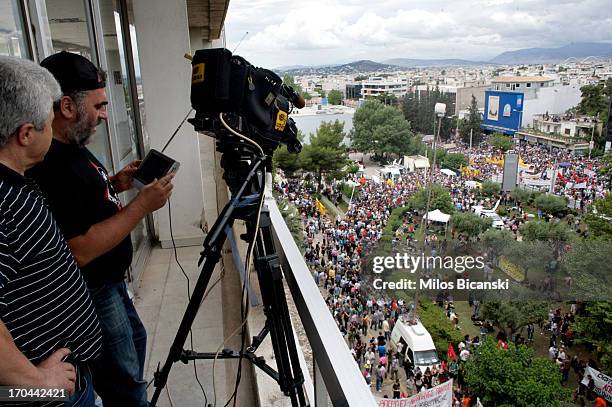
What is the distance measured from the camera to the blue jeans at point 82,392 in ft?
2.25

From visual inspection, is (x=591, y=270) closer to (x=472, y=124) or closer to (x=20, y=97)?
(x=472, y=124)

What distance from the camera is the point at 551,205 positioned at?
15.9 m

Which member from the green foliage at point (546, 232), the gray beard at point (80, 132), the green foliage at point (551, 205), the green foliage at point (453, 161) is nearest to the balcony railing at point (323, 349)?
the gray beard at point (80, 132)

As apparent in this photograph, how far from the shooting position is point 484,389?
9.26 meters

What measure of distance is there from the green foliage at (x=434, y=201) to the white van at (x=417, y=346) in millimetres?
7193

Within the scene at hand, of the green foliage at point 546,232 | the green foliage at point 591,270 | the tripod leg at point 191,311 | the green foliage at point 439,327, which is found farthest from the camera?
the green foliage at point 546,232

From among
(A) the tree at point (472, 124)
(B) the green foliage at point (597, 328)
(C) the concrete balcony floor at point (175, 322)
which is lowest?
(B) the green foliage at point (597, 328)

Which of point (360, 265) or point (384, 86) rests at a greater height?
point (384, 86)

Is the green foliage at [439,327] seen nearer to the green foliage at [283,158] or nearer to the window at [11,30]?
the green foliage at [283,158]

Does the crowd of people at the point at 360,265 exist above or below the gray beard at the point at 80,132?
below

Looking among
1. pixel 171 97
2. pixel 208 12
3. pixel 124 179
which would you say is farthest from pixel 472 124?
pixel 124 179

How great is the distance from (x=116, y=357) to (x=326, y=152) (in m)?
12.7

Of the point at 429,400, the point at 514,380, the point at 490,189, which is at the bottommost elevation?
the point at 514,380

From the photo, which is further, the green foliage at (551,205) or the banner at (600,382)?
the green foliage at (551,205)
